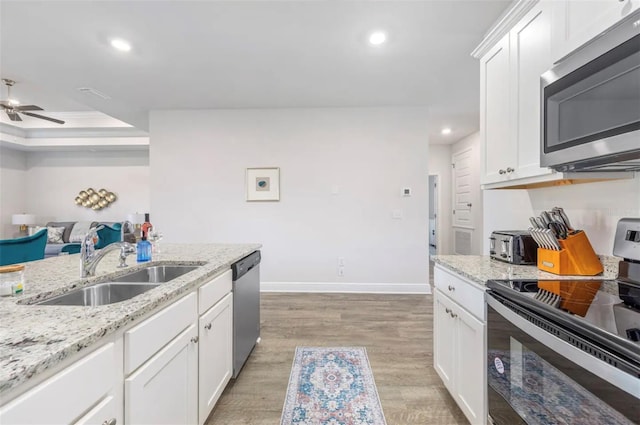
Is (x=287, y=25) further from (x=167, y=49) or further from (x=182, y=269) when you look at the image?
(x=182, y=269)

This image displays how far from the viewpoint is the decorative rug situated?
1655mm

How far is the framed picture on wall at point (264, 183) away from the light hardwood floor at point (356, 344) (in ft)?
4.66

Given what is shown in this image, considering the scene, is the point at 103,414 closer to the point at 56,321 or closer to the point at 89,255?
the point at 56,321

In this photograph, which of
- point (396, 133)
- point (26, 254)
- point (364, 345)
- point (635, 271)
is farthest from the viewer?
point (396, 133)

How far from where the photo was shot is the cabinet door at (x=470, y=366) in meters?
1.33

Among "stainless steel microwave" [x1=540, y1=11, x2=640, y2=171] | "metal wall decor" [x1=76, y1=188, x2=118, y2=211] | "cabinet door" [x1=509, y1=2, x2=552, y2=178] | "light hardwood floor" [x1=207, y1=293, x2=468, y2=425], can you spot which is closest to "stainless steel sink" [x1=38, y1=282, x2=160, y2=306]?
"light hardwood floor" [x1=207, y1=293, x2=468, y2=425]

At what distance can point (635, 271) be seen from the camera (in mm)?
1254

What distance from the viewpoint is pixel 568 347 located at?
84cm

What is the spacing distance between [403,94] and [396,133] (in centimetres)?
58

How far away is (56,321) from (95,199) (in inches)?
273

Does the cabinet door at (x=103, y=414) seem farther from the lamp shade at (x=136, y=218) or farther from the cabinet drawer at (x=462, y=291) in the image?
the lamp shade at (x=136, y=218)

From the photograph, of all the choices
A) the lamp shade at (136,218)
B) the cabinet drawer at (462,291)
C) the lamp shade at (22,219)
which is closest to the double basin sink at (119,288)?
the cabinet drawer at (462,291)

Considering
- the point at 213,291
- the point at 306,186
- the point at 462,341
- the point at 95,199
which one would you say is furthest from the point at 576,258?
the point at 95,199

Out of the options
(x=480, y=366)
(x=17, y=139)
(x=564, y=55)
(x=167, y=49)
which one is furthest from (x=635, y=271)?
(x=17, y=139)
